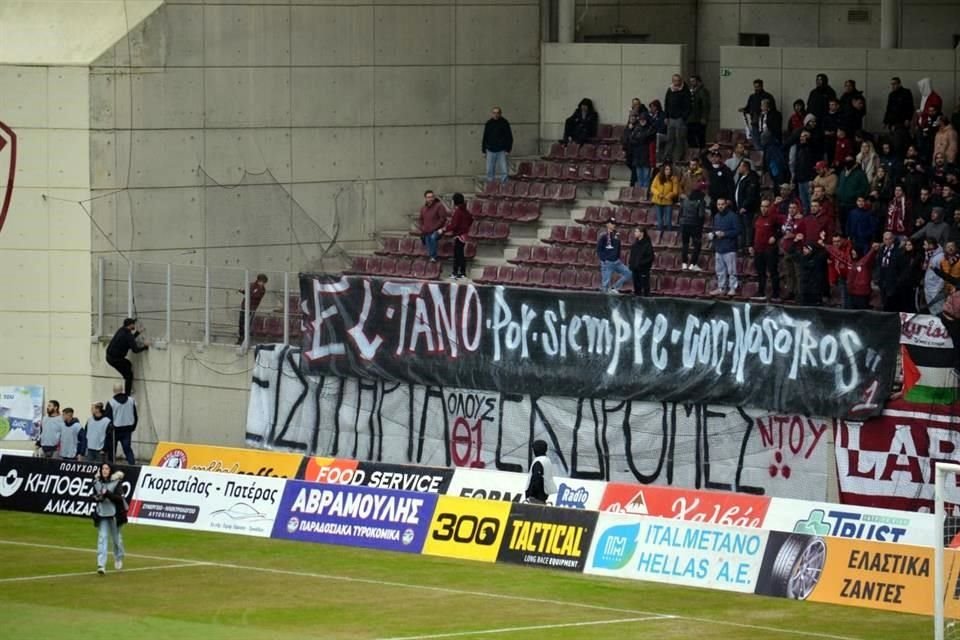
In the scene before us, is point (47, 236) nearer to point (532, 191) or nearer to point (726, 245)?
point (532, 191)

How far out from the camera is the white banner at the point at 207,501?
33.5 meters

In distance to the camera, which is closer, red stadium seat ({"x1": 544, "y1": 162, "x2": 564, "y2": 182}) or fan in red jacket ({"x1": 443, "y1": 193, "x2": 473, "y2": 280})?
fan in red jacket ({"x1": 443, "y1": 193, "x2": 473, "y2": 280})

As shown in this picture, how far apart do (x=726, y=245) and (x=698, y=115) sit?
652 cm

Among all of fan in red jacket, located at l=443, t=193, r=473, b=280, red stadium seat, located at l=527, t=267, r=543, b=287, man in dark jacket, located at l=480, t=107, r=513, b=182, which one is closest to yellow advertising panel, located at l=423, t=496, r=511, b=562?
red stadium seat, located at l=527, t=267, r=543, b=287

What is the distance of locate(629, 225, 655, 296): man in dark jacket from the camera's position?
35656 mm

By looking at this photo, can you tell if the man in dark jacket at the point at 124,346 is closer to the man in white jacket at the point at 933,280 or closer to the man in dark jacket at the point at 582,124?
the man in dark jacket at the point at 582,124

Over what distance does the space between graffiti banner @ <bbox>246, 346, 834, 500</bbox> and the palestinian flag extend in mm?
1544

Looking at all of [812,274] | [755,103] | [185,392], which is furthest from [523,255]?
[812,274]

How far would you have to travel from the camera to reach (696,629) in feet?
84.9

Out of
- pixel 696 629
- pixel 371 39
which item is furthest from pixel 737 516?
pixel 371 39

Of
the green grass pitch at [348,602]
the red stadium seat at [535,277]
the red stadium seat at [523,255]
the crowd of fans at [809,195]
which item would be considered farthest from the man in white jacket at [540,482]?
the red stadium seat at [523,255]

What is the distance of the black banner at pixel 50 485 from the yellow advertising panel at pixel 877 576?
41.6 feet

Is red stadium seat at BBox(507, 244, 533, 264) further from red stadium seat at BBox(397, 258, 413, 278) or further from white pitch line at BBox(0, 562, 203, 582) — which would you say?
white pitch line at BBox(0, 562, 203, 582)

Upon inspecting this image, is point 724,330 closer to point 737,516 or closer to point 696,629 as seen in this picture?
point 737,516
